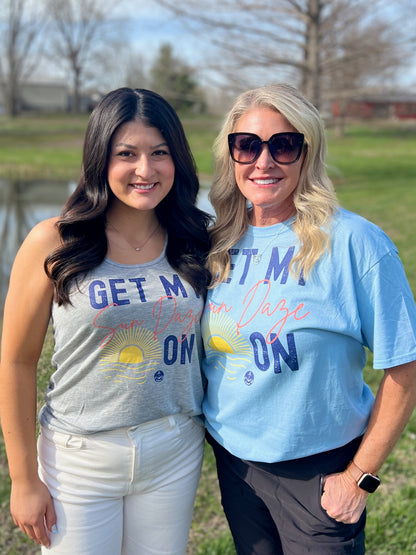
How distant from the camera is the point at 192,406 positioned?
2051 mm

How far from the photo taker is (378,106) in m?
38.4

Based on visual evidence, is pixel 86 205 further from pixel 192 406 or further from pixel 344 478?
pixel 344 478

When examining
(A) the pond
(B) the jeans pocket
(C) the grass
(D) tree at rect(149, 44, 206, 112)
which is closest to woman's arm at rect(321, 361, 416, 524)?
(B) the jeans pocket

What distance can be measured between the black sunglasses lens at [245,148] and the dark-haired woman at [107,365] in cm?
24

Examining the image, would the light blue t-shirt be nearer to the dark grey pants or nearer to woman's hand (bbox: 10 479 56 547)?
the dark grey pants

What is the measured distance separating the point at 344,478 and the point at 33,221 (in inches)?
428

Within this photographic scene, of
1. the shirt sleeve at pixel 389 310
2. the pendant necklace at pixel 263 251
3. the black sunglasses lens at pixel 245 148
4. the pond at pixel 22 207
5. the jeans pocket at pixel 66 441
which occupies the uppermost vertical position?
the black sunglasses lens at pixel 245 148

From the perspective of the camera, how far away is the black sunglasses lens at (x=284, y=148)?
2.00m

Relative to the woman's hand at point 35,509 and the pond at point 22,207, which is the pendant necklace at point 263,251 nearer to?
the woman's hand at point 35,509

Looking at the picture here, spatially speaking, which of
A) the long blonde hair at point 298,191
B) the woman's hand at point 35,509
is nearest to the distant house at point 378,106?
the long blonde hair at point 298,191

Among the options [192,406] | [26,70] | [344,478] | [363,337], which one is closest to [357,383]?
[363,337]

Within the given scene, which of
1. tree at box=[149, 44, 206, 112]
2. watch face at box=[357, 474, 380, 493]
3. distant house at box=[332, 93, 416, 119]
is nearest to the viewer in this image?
watch face at box=[357, 474, 380, 493]

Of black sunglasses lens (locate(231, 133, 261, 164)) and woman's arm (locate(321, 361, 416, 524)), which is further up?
black sunglasses lens (locate(231, 133, 261, 164))

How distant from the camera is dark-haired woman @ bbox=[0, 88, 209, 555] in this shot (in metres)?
1.91
